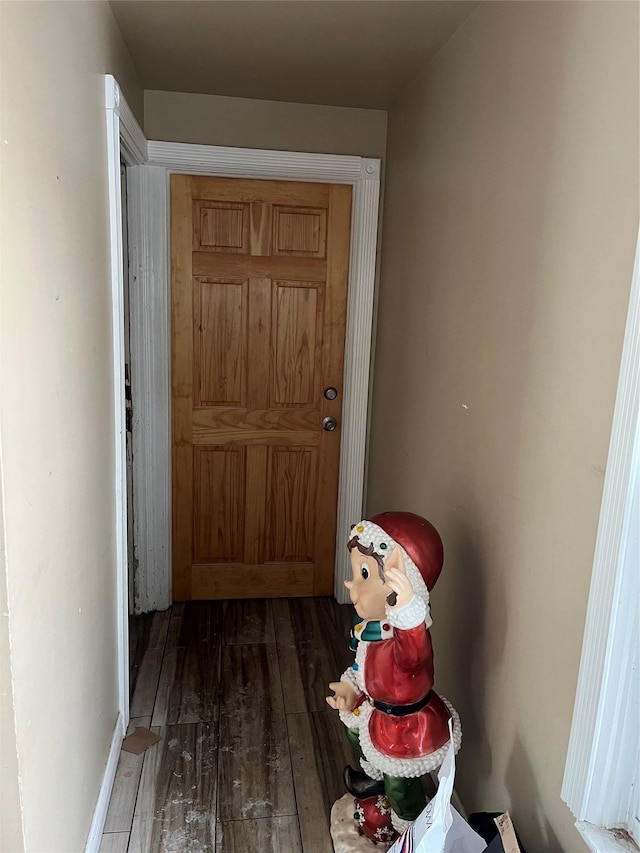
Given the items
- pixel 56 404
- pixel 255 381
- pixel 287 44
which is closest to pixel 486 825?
pixel 56 404

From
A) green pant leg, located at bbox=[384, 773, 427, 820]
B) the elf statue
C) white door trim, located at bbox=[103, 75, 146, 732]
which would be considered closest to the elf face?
the elf statue

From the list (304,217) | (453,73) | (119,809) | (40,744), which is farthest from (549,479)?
(304,217)

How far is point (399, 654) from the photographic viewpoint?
4.70ft

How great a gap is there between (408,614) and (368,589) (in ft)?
0.42

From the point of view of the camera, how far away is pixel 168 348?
2.74 metres

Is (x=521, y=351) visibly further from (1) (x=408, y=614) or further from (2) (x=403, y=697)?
(2) (x=403, y=697)

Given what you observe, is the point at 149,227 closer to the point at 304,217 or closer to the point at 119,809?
the point at 304,217

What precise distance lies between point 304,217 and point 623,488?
2082mm

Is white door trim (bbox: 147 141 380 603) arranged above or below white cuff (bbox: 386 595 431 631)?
above

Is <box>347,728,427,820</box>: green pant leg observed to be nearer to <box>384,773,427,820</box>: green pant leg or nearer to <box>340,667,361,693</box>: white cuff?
<box>384,773,427,820</box>: green pant leg

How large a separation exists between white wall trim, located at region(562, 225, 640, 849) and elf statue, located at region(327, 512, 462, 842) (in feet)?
1.25

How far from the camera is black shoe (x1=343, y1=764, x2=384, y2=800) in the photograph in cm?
177

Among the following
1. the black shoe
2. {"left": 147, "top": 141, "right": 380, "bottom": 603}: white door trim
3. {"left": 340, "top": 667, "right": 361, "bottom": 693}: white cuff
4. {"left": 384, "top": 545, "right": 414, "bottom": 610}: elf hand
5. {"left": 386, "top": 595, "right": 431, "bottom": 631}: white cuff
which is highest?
{"left": 147, "top": 141, "right": 380, "bottom": 603}: white door trim

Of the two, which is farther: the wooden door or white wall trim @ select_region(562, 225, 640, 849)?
the wooden door
